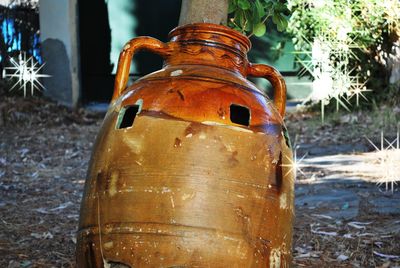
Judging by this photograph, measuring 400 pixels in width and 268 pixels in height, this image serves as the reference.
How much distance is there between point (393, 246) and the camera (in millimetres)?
3053

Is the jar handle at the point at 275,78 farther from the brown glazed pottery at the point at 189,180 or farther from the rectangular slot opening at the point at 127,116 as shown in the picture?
the rectangular slot opening at the point at 127,116

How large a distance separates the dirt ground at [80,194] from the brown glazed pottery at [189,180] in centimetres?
106

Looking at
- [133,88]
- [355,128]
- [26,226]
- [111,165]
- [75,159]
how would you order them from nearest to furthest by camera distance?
[111,165]
[133,88]
[26,226]
[75,159]
[355,128]

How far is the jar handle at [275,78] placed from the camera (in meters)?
2.23

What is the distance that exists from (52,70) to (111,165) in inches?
282

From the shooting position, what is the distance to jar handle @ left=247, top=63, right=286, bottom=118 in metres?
2.23

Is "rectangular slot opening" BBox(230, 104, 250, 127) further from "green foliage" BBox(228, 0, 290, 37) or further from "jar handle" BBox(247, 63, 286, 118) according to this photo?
"green foliage" BBox(228, 0, 290, 37)

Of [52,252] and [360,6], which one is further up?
[360,6]

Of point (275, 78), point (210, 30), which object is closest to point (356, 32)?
point (275, 78)

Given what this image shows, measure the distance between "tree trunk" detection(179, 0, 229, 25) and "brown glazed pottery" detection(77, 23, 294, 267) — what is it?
0.70 metres

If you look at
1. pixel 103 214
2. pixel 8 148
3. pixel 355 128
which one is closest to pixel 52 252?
pixel 103 214

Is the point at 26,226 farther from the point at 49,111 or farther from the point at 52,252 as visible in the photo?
the point at 49,111

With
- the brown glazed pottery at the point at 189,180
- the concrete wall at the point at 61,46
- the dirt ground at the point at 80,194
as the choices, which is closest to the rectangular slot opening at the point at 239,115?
the brown glazed pottery at the point at 189,180

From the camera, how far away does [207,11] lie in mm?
2660
